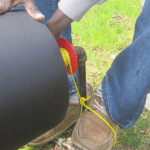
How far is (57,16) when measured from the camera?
1009 mm

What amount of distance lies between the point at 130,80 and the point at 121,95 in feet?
0.42

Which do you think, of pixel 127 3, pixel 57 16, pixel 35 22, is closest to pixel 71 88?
pixel 57 16

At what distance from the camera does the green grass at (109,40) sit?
1.42 m

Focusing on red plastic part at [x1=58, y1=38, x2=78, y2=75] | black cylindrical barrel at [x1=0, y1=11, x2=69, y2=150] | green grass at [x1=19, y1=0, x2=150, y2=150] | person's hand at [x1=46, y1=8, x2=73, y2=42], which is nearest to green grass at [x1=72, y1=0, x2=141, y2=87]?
green grass at [x1=19, y1=0, x2=150, y2=150]

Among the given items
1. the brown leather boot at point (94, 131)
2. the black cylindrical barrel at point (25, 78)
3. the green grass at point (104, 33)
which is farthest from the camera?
the green grass at point (104, 33)

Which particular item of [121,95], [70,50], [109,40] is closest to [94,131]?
[121,95]

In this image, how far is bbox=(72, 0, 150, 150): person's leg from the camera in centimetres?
110

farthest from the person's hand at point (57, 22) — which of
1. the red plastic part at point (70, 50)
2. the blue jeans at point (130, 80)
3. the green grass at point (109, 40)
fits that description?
the green grass at point (109, 40)

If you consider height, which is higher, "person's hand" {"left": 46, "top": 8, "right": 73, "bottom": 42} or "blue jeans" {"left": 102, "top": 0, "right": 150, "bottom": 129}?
"person's hand" {"left": 46, "top": 8, "right": 73, "bottom": 42}

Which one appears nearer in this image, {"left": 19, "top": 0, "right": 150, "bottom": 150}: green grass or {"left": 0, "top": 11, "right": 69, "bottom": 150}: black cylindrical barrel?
{"left": 0, "top": 11, "right": 69, "bottom": 150}: black cylindrical barrel

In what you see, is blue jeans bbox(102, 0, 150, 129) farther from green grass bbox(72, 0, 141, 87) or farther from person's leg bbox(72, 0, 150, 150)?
green grass bbox(72, 0, 141, 87)

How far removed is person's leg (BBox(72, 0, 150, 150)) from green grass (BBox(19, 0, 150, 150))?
0.19 metres

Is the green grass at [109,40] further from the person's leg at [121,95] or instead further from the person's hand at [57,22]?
the person's hand at [57,22]

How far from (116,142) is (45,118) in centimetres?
74
